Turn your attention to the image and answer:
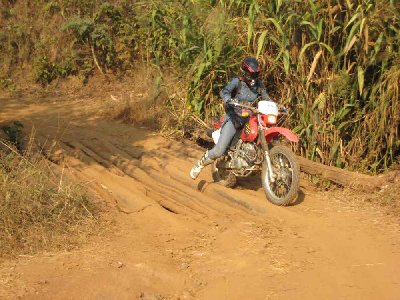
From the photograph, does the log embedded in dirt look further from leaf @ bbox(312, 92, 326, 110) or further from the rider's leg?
the rider's leg

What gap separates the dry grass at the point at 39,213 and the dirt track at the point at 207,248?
0.60ft

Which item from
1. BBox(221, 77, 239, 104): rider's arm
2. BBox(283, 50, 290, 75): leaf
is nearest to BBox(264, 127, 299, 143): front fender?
BBox(221, 77, 239, 104): rider's arm

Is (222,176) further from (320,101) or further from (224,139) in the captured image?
(320,101)

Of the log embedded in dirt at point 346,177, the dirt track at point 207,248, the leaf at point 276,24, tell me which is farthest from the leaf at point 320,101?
the dirt track at point 207,248

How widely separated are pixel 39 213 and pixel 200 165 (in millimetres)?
2284

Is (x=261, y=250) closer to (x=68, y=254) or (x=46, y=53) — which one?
(x=68, y=254)

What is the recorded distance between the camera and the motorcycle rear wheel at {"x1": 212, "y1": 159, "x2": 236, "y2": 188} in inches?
264

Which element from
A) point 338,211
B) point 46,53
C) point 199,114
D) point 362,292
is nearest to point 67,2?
point 46,53

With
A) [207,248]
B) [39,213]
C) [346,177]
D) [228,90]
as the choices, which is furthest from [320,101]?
[39,213]

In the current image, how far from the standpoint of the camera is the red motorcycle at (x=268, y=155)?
595cm

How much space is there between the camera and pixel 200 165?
6727mm

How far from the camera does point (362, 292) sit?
4.21m

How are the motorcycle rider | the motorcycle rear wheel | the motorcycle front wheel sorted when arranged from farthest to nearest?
the motorcycle rear wheel, the motorcycle rider, the motorcycle front wheel

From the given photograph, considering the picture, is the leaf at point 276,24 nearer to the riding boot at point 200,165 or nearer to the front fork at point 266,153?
the front fork at point 266,153
